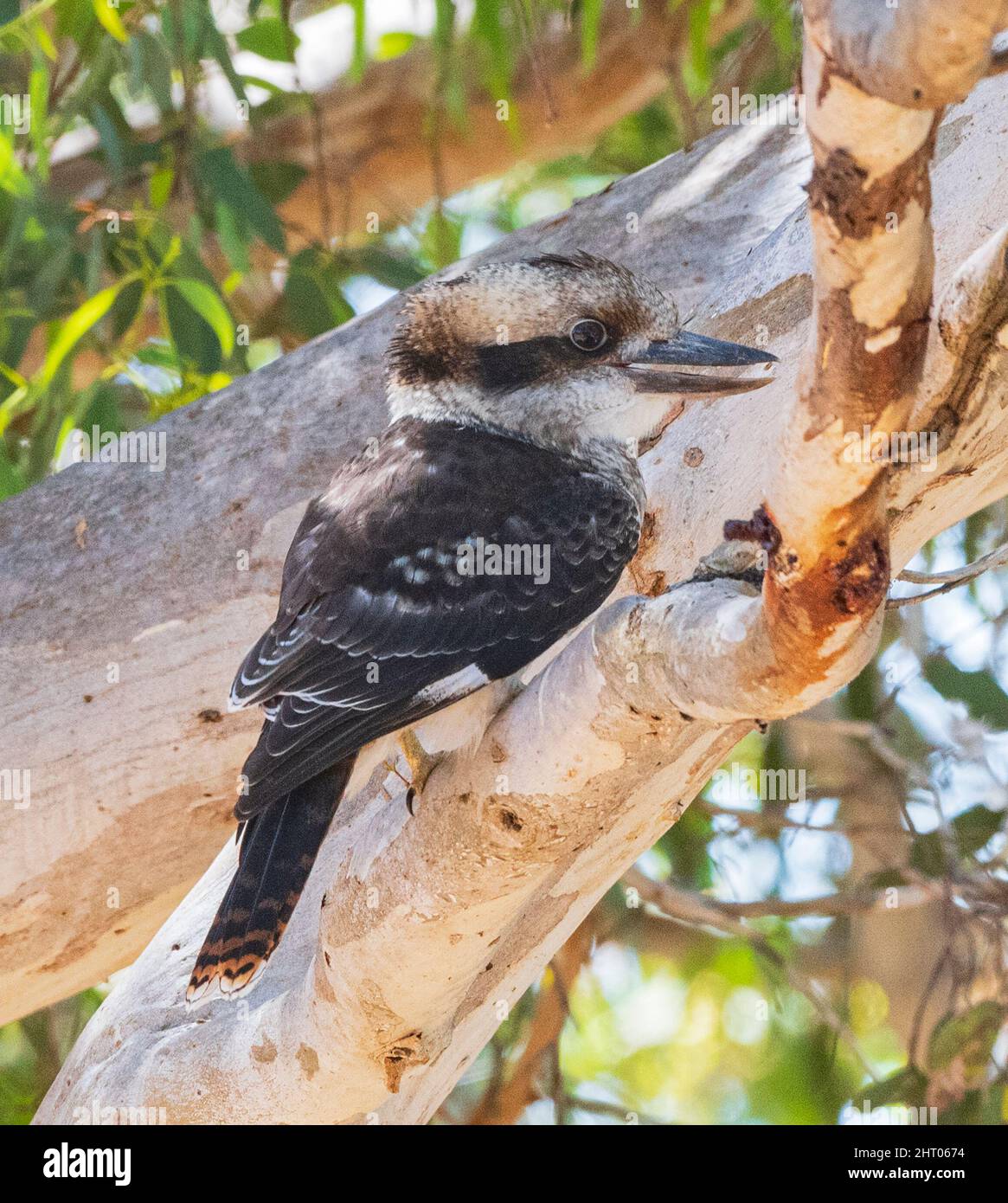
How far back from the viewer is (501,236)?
341 centimetres

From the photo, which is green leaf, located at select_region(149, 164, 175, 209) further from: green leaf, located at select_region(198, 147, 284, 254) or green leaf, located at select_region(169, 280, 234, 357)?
green leaf, located at select_region(169, 280, 234, 357)

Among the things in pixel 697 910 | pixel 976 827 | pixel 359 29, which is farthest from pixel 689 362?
pixel 976 827

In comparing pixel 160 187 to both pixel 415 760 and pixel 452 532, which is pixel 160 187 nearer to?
pixel 452 532

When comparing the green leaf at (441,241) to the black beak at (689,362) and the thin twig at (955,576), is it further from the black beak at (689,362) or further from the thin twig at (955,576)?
the thin twig at (955,576)

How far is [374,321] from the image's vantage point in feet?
8.94

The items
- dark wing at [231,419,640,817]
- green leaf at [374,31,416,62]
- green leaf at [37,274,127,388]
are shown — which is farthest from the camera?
green leaf at [374,31,416,62]

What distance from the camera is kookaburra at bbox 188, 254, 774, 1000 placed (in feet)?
5.57

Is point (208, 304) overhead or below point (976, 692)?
overhead

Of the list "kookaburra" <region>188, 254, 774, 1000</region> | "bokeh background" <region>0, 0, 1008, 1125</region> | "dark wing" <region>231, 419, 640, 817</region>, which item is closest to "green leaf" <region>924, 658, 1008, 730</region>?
"bokeh background" <region>0, 0, 1008, 1125</region>

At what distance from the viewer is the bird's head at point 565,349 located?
198cm

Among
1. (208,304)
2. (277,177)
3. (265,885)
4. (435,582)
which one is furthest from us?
(277,177)

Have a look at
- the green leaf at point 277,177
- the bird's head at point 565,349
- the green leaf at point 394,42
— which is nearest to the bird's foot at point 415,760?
the bird's head at point 565,349

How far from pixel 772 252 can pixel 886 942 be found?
2197 millimetres

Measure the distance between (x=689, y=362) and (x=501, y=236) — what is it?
158cm
